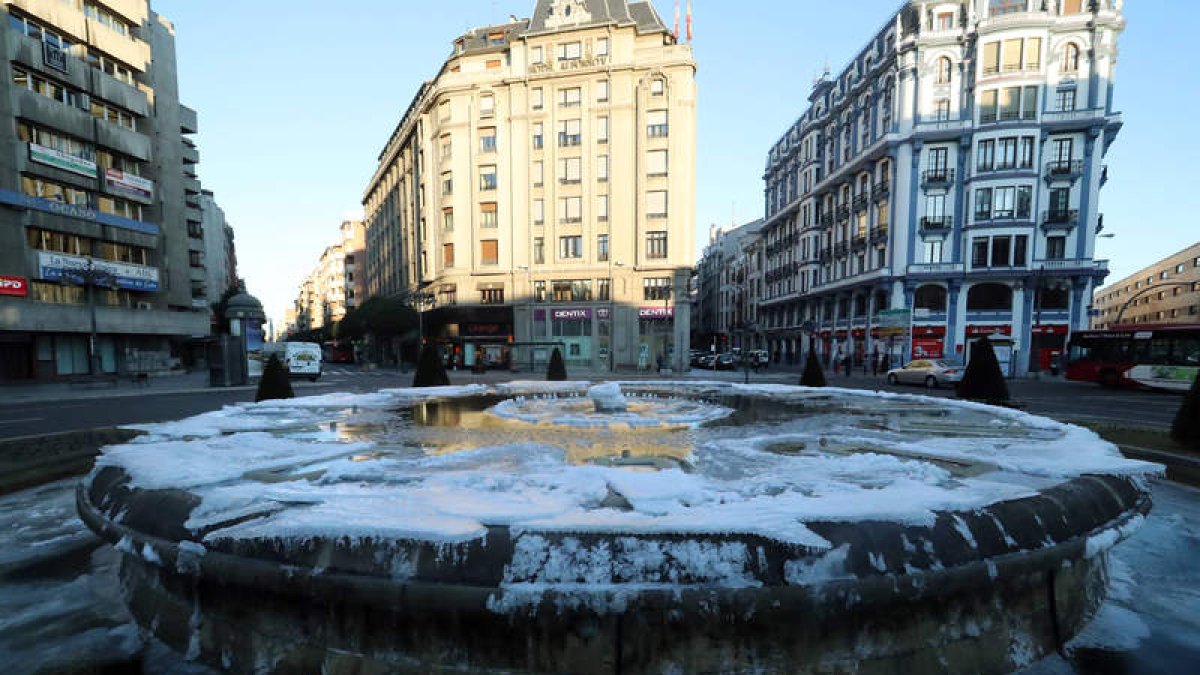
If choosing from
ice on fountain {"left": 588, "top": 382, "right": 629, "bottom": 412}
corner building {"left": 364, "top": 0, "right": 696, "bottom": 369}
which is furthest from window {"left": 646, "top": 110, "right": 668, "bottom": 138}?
ice on fountain {"left": 588, "top": 382, "right": 629, "bottom": 412}

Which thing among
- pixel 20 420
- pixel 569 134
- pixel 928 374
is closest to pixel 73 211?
pixel 20 420

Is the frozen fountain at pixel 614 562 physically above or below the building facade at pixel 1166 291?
below

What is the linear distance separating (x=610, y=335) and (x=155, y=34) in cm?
4366

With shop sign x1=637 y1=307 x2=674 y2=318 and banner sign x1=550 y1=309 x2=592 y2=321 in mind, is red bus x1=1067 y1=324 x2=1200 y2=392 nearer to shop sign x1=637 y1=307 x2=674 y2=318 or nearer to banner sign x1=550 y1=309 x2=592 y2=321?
shop sign x1=637 y1=307 x2=674 y2=318

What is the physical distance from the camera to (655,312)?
34844 millimetres

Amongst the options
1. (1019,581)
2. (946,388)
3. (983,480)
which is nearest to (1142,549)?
Result: (983,480)

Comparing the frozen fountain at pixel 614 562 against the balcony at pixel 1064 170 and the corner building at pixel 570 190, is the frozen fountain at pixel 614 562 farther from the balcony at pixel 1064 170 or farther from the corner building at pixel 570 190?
the balcony at pixel 1064 170

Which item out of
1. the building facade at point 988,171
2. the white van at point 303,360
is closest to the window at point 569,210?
the white van at point 303,360

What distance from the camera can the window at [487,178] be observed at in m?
37.0

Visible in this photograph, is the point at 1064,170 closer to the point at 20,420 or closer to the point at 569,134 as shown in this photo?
the point at 569,134

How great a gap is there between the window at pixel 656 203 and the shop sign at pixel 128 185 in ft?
123

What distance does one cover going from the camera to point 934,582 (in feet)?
8.43

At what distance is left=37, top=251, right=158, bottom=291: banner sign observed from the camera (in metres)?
26.4

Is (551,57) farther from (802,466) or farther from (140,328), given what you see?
(802,466)
